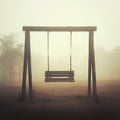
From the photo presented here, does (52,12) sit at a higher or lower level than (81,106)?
higher

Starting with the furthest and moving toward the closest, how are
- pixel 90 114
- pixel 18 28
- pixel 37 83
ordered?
pixel 37 83 < pixel 18 28 < pixel 90 114

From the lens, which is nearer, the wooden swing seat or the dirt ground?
the dirt ground

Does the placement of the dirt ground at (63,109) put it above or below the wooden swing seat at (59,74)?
below

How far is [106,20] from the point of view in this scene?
7879 mm

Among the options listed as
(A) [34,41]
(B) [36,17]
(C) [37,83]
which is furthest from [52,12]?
(C) [37,83]

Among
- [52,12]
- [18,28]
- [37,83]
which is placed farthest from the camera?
[37,83]

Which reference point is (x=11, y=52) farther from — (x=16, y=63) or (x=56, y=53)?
(x=56, y=53)

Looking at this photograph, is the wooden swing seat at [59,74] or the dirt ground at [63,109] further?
the wooden swing seat at [59,74]

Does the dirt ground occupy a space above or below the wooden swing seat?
below

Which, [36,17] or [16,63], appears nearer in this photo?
[36,17]

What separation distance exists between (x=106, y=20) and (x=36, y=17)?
1625mm

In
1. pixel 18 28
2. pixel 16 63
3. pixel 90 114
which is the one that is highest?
pixel 18 28

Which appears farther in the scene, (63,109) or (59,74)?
(59,74)

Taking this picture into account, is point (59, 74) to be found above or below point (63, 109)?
above
